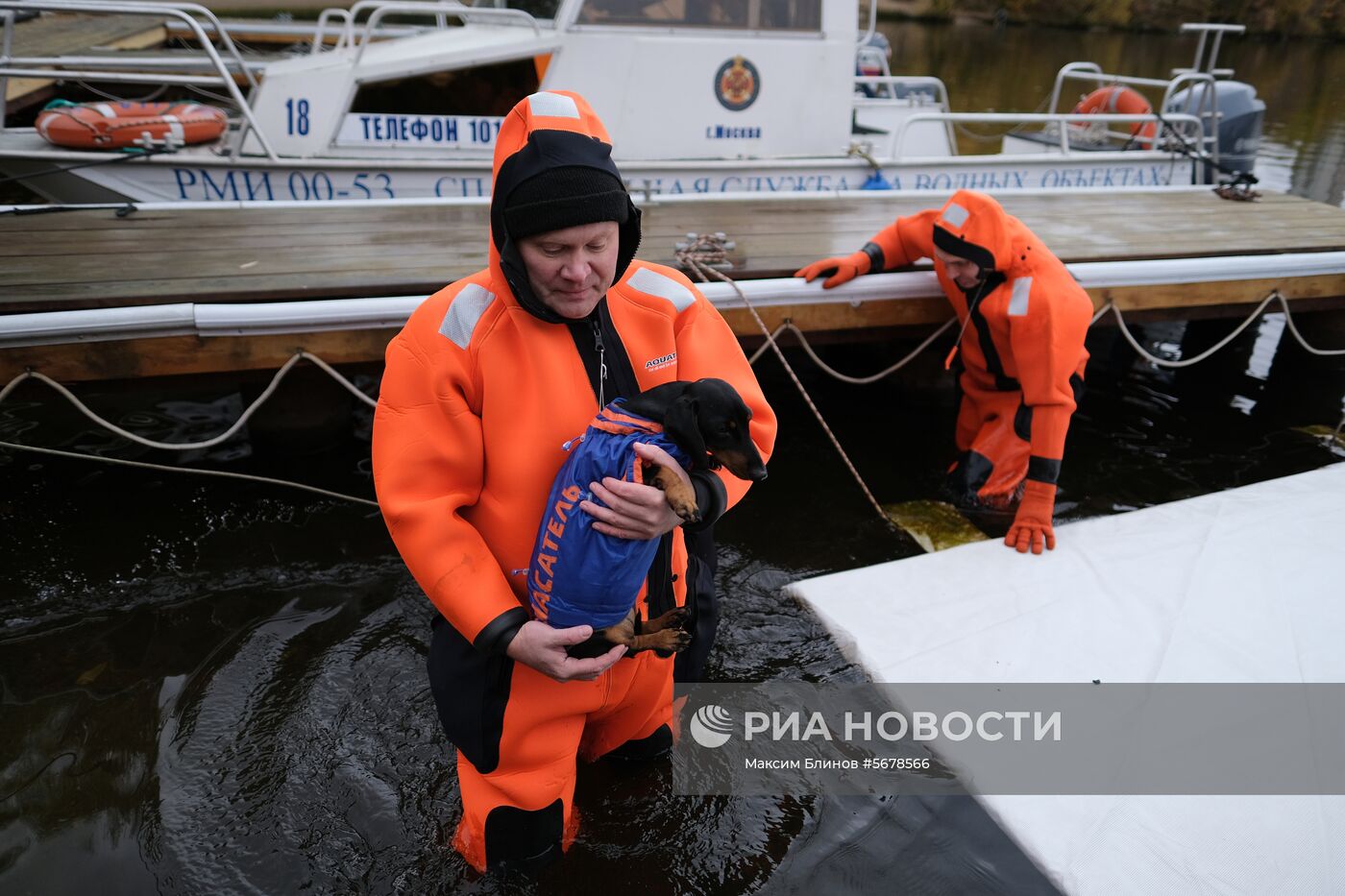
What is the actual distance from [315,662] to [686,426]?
238 centimetres

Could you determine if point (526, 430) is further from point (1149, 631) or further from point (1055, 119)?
point (1055, 119)

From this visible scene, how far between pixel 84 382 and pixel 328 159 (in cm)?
276

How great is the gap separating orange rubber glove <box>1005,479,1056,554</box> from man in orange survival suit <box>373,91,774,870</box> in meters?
2.22

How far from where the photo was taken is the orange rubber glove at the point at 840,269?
4281 mm

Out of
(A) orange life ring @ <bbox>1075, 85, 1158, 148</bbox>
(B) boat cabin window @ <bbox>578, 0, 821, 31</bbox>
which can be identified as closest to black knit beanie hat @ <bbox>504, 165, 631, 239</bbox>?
(B) boat cabin window @ <bbox>578, 0, 821, 31</bbox>

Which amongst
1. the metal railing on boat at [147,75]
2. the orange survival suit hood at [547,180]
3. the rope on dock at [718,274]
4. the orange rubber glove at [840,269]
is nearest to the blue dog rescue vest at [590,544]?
the orange survival suit hood at [547,180]

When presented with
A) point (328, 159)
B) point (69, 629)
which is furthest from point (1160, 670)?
point (328, 159)

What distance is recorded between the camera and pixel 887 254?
174 inches

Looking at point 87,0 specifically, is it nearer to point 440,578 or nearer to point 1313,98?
point 440,578

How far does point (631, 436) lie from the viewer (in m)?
1.69

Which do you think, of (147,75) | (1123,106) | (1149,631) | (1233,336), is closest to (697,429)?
(1149,631)

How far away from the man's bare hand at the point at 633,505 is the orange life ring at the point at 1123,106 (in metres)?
8.75

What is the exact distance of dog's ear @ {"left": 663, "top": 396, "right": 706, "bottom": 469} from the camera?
5.53 ft

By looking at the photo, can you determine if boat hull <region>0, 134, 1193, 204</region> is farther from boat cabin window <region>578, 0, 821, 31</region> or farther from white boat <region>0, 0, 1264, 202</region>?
boat cabin window <region>578, 0, 821, 31</region>
